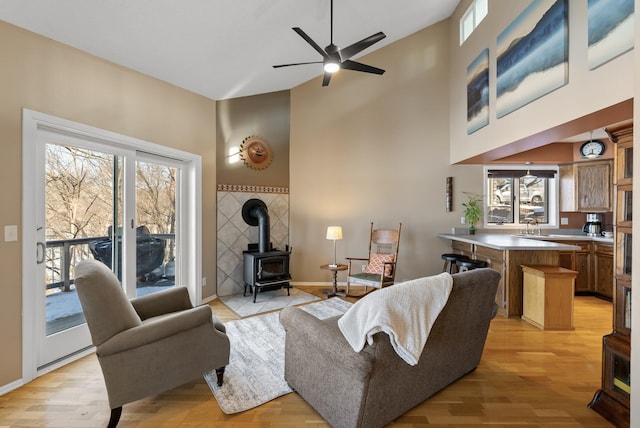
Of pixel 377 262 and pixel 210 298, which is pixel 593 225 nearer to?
pixel 377 262

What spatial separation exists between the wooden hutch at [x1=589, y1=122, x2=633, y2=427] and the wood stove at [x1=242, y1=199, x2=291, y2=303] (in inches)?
Result: 135

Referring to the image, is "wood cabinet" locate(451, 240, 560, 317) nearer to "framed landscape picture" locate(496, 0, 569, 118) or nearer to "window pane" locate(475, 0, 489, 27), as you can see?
"framed landscape picture" locate(496, 0, 569, 118)

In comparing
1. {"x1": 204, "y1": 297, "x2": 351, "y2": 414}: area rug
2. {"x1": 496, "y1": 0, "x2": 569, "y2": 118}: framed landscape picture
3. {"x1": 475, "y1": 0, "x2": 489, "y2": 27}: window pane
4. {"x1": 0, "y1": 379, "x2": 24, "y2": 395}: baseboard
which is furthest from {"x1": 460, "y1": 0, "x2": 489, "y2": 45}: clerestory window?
{"x1": 0, "y1": 379, "x2": 24, "y2": 395}: baseboard

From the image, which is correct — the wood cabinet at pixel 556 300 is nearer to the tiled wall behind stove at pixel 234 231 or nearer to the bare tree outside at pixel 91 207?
the tiled wall behind stove at pixel 234 231

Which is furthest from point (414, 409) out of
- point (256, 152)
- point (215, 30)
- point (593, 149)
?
point (593, 149)

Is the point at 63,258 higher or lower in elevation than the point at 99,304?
higher

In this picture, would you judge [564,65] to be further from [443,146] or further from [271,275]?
[271,275]

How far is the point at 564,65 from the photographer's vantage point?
2670 millimetres

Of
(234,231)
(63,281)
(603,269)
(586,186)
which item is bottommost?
(603,269)

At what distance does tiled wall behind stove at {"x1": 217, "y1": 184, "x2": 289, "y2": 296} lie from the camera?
4.36 meters

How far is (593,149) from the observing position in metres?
4.28

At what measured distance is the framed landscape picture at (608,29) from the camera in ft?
6.81

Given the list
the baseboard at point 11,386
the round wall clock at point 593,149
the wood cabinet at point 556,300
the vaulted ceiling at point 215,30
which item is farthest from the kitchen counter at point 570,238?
the baseboard at point 11,386

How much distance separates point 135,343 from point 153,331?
0.10 m
